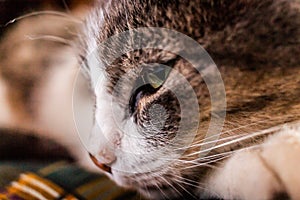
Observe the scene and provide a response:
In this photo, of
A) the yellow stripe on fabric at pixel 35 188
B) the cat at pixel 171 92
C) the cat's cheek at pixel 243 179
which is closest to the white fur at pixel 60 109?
the cat at pixel 171 92

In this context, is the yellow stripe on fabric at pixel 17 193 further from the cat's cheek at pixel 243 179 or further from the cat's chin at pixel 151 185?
the cat's cheek at pixel 243 179

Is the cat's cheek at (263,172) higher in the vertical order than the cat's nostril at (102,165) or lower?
lower

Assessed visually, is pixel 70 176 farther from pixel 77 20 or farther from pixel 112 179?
pixel 77 20

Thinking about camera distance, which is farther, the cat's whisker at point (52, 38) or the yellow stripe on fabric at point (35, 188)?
the cat's whisker at point (52, 38)

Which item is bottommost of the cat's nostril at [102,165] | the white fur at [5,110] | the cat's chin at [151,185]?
the cat's chin at [151,185]

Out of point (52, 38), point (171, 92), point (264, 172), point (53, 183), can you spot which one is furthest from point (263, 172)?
point (52, 38)

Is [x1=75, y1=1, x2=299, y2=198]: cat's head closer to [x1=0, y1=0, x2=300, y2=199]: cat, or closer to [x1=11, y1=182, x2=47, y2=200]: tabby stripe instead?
[x1=0, y1=0, x2=300, y2=199]: cat

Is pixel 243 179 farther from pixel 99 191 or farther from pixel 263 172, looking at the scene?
pixel 99 191
